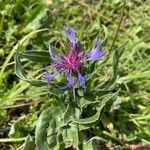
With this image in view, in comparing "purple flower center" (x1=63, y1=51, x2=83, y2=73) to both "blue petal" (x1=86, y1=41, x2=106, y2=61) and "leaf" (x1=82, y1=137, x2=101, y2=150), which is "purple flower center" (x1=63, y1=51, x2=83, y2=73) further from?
"leaf" (x1=82, y1=137, x2=101, y2=150)

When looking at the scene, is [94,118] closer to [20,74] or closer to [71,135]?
[71,135]

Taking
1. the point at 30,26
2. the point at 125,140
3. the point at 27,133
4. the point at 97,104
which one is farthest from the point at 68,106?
the point at 30,26

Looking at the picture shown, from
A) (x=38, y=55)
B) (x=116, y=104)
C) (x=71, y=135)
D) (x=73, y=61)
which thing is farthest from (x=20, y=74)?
(x=116, y=104)

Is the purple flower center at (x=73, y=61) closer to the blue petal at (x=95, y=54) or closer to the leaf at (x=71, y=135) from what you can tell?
the blue petal at (x=95, y=54)

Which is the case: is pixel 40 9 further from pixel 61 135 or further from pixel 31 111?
pixel 61 135

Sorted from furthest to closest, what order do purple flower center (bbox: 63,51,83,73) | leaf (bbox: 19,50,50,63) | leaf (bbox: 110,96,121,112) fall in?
leaf (bbox: 110,96,121,112) < leaf (bbox: 19,50,50,63) < purple flower center (bbox: 63,51,83,73)

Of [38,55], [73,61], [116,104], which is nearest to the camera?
[73,61]

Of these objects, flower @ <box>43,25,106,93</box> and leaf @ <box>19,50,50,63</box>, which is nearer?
flower @ <box>43,25,106,93</box>

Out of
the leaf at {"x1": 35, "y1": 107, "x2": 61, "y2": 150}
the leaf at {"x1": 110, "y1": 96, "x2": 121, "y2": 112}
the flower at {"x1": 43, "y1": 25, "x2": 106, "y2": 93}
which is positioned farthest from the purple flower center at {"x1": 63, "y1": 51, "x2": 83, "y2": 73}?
the leaf at {"x1": 110, "y1": 96, "x2": 121, "y2": 112}
